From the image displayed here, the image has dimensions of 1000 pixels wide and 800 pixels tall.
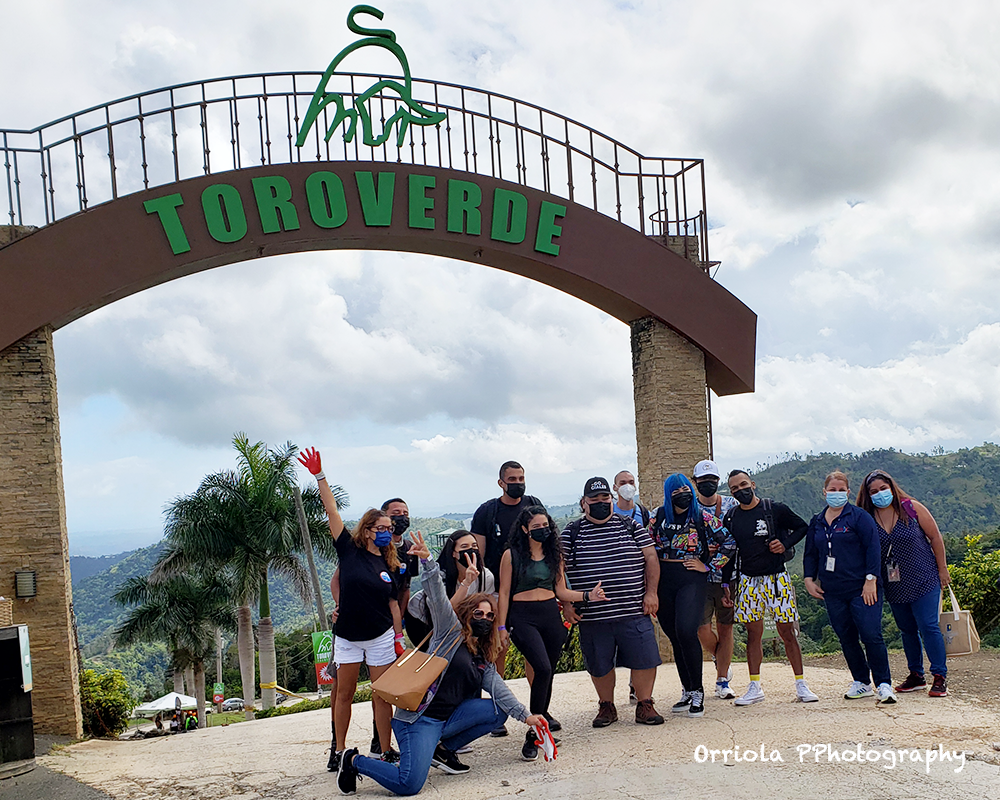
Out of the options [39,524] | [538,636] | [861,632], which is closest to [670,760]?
[538,636]

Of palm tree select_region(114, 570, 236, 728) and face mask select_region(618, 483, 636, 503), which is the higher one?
face mask select_region(618, 483, 636, 503)

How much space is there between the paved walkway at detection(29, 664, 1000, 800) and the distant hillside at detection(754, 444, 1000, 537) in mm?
40820

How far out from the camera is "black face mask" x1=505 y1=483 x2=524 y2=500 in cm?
669

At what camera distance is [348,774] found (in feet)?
16.9

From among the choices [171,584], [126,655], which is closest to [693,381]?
[171,584]

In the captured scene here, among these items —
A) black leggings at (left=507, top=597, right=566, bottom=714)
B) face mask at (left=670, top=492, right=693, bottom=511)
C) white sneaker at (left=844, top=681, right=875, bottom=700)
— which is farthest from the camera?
white sneaker at (left=844, top=681, right=875, bottom=700)

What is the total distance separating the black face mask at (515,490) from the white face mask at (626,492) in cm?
76

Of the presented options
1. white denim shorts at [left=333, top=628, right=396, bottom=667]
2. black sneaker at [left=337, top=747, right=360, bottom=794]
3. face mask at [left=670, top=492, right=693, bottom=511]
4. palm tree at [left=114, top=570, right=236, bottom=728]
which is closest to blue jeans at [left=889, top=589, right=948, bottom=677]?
face mask at [left=670, top=492, right=693, bottom=511]

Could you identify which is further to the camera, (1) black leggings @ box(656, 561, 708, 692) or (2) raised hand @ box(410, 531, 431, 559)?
(1) black leggings @ box(656, 561, 708, 692)

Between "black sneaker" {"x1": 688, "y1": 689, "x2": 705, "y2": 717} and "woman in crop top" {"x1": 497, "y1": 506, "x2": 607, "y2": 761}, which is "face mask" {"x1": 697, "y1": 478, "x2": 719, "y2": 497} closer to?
"woman in crop top" {"x1": 497, "y1": 506, "x2": 607, "y2": 761}

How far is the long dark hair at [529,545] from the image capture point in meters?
6.13

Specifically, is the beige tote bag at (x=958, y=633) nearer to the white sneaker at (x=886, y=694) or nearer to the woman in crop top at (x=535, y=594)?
the white sneaker at (x=886, y=694)

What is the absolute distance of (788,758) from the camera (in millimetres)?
5258

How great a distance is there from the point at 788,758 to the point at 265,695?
Answer: 67.3 feet
